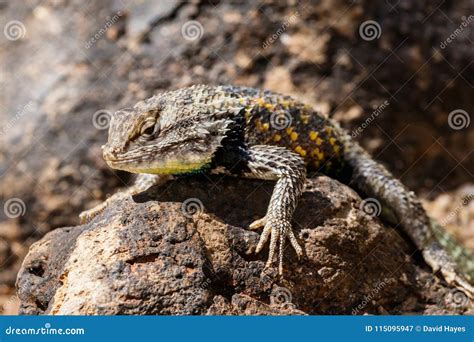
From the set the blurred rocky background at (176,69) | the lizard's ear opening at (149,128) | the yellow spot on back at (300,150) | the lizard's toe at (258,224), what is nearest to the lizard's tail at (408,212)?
the yellow spot on back at (300,150)

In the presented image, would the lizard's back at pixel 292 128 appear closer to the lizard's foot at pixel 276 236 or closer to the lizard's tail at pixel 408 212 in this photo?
the lizard's tail at pixel 408 212

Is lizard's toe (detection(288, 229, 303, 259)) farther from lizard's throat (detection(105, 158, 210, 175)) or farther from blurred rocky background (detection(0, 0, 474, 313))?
blurred rocky background (detection(0, 0, 474, 313))

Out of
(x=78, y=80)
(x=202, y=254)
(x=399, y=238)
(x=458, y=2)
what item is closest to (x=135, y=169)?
(x=202, y=254)

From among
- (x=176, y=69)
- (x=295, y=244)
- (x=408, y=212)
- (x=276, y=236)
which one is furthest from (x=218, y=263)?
(x=176, y=69)

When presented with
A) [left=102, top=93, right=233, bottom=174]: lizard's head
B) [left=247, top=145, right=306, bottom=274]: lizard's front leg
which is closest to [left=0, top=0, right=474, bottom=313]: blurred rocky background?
[left=102, top=93, right=233, bottom=174]: lizard's head

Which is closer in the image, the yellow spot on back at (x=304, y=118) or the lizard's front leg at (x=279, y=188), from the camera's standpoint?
the lizard's front leg at (x=279, y=188)

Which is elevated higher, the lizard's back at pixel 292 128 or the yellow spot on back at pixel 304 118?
the yellow spot on back at pixel 304 118

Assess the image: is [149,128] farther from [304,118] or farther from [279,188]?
[304,118]

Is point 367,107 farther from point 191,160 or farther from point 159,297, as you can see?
point 159,297

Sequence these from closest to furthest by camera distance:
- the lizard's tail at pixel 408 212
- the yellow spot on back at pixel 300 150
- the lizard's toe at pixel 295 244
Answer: the lizard's toe at pixel 295 244 < the yellow spot on back at pixel 300 150 < the lizard's tail at pixel 408 212
